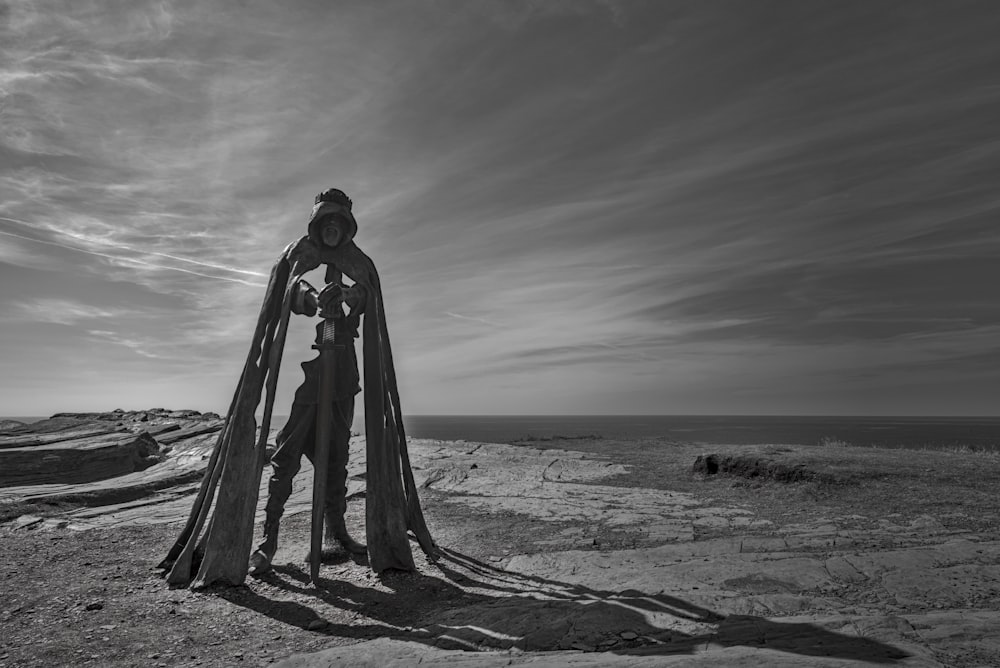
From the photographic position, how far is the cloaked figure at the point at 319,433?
5.80m

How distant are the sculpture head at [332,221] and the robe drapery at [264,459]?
0.12m

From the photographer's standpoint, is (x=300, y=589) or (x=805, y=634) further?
(x=300, y=589)

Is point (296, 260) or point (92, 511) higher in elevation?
point (296, 260)

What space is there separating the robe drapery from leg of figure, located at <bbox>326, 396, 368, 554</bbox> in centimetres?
36

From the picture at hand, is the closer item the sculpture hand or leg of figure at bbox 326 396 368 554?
the sculpture hand

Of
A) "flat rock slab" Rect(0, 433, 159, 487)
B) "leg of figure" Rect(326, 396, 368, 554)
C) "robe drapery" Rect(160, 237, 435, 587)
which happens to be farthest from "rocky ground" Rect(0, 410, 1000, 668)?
"flat rock slab" Rect(0, 433, 159, 487)

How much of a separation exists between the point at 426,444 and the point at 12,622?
11.9 metres

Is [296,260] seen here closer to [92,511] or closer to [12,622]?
[12,622]

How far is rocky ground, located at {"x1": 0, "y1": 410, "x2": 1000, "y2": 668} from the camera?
368 cm

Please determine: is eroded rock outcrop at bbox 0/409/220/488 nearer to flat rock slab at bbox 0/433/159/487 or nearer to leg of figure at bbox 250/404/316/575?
flat rock slab at bbox 0/433/159/487

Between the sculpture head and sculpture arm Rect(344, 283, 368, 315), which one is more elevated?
the sculpture head

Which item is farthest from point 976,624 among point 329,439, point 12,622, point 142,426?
point 142,426

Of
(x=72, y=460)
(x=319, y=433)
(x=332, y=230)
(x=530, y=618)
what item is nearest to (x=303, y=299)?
(x=332, y=230)

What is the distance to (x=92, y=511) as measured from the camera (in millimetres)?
9688
